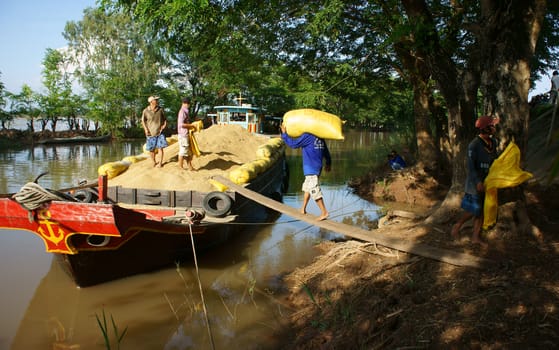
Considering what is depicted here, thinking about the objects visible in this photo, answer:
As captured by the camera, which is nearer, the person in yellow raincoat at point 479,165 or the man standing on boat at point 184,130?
the person in yellow raincoat at point 479,165

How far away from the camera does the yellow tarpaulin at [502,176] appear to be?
13.3 feet

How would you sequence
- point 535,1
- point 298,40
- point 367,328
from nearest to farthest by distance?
1. point 367,328
2. point 535,1
3. point 298,40

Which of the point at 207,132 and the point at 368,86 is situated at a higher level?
the point at 368,86

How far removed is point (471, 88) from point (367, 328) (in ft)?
11.6

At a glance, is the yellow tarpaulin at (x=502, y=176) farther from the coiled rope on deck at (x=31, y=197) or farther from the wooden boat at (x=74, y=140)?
the wooden boat at (x=74, y=140)

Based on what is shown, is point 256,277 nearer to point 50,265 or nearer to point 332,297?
point 332,297

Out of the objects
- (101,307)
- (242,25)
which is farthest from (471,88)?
(101,307)

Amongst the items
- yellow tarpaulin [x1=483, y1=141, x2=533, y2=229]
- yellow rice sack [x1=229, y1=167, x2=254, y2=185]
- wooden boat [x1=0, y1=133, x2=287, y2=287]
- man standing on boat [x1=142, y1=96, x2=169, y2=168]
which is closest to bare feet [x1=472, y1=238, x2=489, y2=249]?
yellow tarpaulin [x1=483, y1=141, x2=533, y2=229]

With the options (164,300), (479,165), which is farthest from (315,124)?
(164,300)

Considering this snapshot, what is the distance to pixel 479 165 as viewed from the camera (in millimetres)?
4258

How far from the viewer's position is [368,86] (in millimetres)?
11570

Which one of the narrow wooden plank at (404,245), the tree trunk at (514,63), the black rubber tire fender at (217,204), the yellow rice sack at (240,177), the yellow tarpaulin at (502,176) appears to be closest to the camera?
the narrow wooden plank at (404,245)

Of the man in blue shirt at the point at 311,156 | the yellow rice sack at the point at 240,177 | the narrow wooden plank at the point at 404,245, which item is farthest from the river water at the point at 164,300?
the man in blue shirt at the point at 311,156

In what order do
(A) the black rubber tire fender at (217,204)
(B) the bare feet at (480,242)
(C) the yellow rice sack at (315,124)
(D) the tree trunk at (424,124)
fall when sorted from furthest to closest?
(D) the tree trunk at (424,124) < (A) the black rubber tire fender at (217,204) < (C) the yellow rice sack at (315,124) < (B) the bare feet at (480,242)
